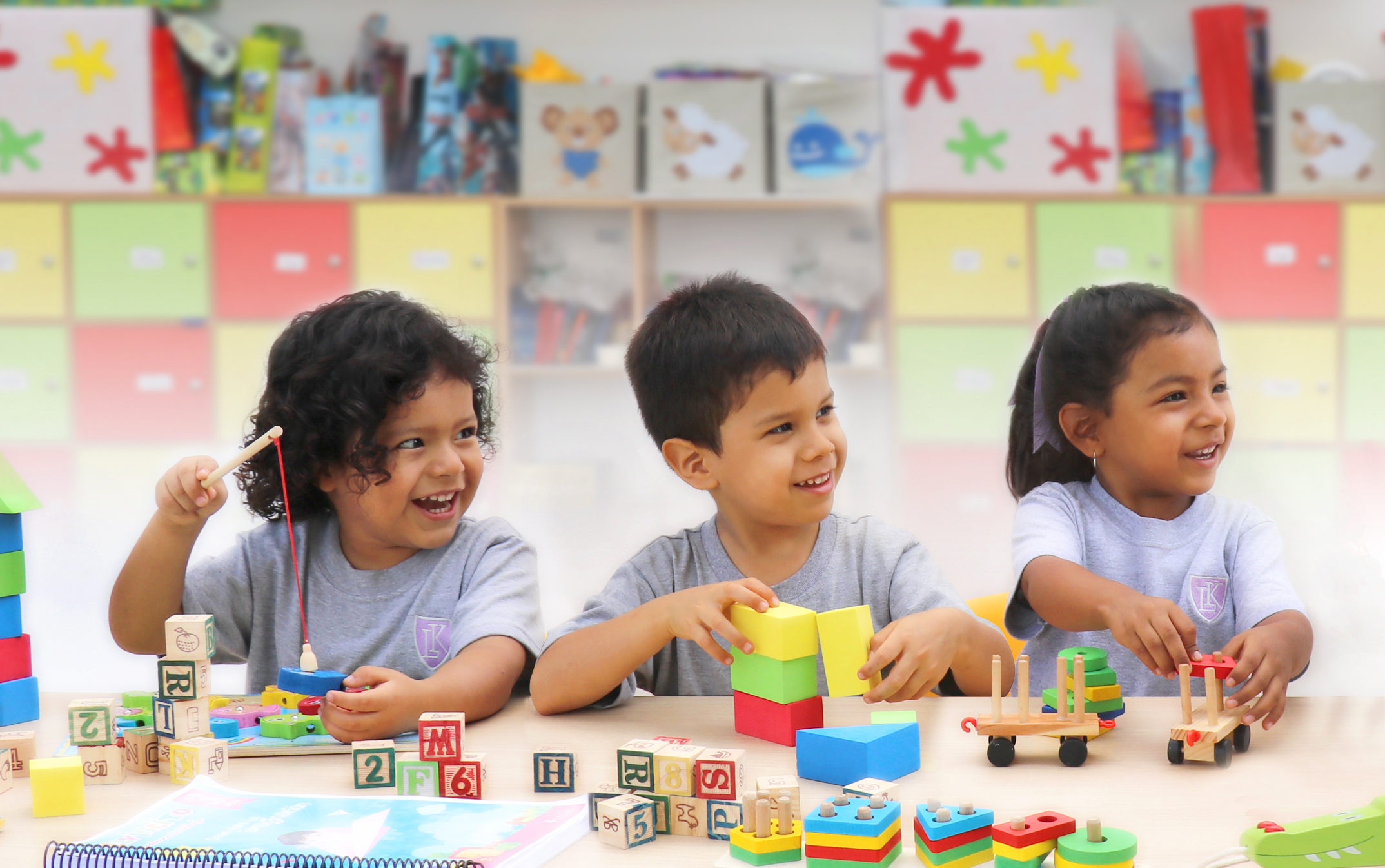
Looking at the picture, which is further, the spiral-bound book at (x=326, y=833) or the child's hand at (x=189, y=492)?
the child's hand at (x=189, y=492)

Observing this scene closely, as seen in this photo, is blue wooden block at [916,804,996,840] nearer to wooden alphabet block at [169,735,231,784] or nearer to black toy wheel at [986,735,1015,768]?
black toy wheel at [986,735,1015,768]

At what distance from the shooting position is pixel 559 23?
10.6 ft

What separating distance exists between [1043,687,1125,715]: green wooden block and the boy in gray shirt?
94 millimetres

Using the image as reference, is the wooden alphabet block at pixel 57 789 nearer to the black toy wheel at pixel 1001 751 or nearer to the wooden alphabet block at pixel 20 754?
the wooden alphabet block at pixel 20 754

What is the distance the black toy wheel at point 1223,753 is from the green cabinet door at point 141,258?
2.86m

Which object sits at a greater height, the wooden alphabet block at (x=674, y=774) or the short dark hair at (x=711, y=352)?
the short dark hair at (x=711, y=352)

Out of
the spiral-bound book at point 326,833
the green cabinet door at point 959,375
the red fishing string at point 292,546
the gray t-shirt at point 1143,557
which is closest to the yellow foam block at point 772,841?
the spiral-bound book at point 326,833

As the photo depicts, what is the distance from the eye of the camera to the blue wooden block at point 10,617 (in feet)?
3.30

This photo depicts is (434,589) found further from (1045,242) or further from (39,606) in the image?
(39,606)

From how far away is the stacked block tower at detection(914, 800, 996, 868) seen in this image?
65 centimetres

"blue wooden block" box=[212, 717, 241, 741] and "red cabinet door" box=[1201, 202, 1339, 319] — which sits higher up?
"red cabinet door" box=[1201, 202, 1339, 319]

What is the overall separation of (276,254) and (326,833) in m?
2.59

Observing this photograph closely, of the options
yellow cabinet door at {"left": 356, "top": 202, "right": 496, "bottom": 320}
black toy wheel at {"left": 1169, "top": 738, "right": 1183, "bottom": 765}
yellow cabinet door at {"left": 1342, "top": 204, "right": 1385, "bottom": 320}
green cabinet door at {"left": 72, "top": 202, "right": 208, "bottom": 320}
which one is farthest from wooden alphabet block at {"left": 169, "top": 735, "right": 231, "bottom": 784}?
yellow cabinet door at {"left": 1342, "top": 204, "right": 1385, "bottom": 320}

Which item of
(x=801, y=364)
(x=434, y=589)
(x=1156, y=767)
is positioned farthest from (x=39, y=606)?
(x=1156, y=767)
